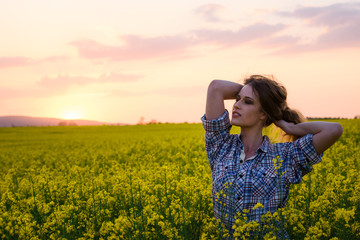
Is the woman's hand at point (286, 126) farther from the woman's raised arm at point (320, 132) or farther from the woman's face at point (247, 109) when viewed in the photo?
the woman's face at point (247, 109)

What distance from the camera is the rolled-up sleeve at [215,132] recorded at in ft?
14.5

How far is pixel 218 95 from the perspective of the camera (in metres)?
4.53

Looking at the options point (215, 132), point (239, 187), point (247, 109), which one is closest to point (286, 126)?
point (247, 109)

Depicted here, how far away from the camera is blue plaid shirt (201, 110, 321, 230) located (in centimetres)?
411

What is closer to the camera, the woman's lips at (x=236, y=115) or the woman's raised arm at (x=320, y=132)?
the woman's raised arm at (x=320, y=132)

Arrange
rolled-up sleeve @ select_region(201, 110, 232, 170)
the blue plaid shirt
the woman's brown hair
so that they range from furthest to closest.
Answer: rolled-up sleeve @ select_region(201, 110, 232, 170), the woman's brown hair, the blue plaid shirt

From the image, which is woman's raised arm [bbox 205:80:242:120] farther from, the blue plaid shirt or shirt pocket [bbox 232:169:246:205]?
shirt pocket [bbox 232:169:246:205]

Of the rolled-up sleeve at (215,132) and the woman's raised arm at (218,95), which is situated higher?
the woman's raised arm at (218,95)

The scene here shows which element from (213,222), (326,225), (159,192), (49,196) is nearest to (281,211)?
(326,225)

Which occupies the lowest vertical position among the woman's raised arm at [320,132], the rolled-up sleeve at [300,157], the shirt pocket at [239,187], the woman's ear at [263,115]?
the shirt pocket at [239,187]

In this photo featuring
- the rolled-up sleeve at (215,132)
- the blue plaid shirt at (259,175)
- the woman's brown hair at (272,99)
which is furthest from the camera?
the rolled-up sleeve at (215,132)

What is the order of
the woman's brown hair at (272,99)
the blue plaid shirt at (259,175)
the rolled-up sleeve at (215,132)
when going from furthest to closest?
1. the rolled-up sleeve at (215,132)
2. the woman's brown hair at (272,99)
3. the blue plaid shirt at (259,175)

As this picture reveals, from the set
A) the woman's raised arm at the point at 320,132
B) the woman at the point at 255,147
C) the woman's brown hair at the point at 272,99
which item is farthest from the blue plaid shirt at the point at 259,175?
the woman's brown hair at the point at 272,99

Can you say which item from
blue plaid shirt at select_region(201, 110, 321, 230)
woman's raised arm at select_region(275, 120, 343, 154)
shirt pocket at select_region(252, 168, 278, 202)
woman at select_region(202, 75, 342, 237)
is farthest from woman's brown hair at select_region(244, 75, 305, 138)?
shirt pocket at select_region(252, 168, 278, 202)
